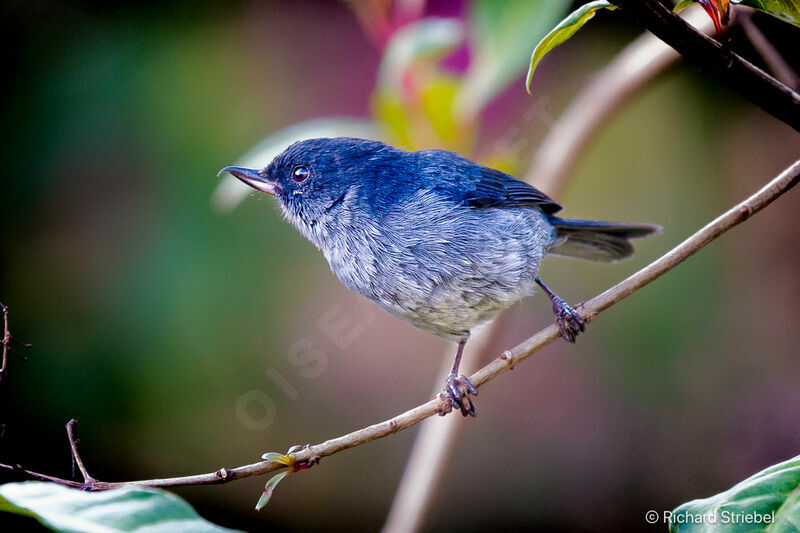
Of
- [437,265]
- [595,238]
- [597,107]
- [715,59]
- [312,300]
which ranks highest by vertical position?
[597,107]

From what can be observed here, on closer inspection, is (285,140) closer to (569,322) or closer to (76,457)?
(569,322)

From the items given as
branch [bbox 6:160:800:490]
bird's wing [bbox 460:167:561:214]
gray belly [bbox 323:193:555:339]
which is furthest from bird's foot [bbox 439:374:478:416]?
bird's wing [bbox 460:167:561:214]

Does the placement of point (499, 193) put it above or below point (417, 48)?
below

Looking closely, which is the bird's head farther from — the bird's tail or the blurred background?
the blurred background

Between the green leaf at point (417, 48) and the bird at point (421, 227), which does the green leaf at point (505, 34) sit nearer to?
the green leaf at point (417, 48)

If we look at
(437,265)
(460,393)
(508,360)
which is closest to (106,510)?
(508,360)

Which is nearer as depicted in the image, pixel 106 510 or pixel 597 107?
pixel 106 510
